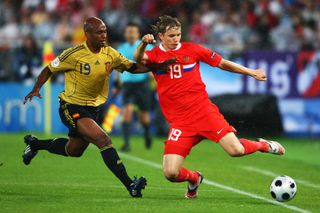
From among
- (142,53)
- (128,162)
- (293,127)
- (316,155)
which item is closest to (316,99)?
(293,127)

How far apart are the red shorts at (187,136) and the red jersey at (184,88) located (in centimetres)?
6

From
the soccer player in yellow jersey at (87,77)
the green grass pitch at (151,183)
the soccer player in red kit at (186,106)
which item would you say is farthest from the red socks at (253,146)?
the soccer player in yellow jersey at (87,77)

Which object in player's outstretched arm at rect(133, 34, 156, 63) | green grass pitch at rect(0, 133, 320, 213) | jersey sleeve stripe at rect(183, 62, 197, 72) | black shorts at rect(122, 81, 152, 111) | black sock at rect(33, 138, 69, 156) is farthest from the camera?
black shorts at rect(122, 81, 152, 111)

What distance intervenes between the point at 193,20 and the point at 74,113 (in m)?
13.2

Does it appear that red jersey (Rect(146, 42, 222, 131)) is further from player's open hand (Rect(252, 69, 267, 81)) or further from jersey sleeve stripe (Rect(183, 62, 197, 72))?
player's open hand (Rect(252, 69, 267, 81))

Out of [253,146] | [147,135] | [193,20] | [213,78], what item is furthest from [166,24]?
[193,20]

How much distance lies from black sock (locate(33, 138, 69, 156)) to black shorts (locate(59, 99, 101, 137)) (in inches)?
21.0

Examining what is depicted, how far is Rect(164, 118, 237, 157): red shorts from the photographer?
33.8ft

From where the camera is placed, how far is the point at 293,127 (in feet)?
70.8

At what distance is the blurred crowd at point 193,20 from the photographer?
2258cm

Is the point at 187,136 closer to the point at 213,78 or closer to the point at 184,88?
the point at 184,88

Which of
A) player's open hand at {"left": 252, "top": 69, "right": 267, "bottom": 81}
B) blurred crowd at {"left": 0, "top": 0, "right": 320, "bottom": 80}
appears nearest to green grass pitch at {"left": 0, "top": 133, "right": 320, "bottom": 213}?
player's open hand at {"left": 252, "top": 69, "right": 267, "bottom": 81}

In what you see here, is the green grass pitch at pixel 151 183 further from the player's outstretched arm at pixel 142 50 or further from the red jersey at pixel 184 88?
the player's outstretched arm at pixel 142 50

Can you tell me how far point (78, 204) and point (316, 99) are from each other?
12.6 metres
